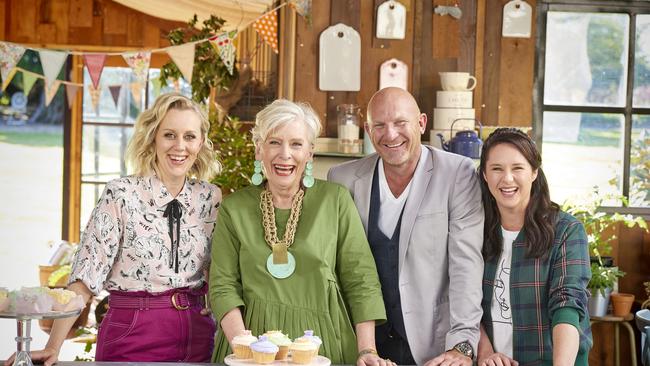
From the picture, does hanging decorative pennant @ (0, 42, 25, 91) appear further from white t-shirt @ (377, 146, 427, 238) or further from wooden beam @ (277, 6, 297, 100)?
white t-shirt @ (377, 146, 427, 238)

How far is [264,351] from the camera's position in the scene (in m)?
2.42

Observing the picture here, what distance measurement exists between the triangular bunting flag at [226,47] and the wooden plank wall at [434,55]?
0.36 metres

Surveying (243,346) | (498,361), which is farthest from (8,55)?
(498,361)

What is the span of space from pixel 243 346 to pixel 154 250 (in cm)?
49

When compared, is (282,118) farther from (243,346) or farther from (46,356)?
(46,356)

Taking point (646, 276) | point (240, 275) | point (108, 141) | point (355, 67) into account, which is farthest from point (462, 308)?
point (108, 141)

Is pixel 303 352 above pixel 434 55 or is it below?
below

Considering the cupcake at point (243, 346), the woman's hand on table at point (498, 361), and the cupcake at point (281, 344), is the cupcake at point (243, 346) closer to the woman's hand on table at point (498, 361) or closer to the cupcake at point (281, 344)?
the cupcake at point (281, 344)

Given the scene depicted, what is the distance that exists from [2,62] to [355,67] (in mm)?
1850

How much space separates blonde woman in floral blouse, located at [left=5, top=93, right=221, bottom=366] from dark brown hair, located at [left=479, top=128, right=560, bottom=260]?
0.82 metres

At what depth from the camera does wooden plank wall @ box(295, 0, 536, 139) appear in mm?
5320

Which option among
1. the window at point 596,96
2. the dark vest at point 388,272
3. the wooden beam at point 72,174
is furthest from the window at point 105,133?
the dark vest at point 388,272

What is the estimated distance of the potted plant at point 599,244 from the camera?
5168 mm

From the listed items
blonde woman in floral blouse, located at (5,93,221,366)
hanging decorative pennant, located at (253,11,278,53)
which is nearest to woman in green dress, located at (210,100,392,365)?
blonde woman in floral blouse, located at (5,93,221,366)
